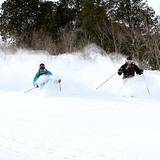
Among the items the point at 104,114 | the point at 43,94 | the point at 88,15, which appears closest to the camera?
the point at 104,114

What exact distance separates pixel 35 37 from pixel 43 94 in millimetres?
23532

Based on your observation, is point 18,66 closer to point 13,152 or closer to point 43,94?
point 43,94

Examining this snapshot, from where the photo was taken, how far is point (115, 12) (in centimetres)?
3159

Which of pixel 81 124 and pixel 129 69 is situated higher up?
pixel 129 69

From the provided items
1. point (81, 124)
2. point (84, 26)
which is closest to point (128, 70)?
point (81, 124)

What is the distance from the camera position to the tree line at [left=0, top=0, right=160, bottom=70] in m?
27.7

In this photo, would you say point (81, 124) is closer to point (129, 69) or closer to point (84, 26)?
point (129, 69)

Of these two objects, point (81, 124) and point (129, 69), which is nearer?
point (81, 124)

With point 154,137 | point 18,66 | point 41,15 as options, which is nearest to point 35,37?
point 41,15

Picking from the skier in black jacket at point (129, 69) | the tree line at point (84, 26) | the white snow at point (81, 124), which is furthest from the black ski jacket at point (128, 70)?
the tree line at point (84, 26)

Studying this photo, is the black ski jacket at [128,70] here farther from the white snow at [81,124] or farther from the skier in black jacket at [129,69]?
the white snow at [81,124]

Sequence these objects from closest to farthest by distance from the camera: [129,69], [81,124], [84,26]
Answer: [81,124]
[129,69]
[84,26]

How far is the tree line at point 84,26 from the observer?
27672mm

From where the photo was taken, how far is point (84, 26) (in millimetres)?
30812
